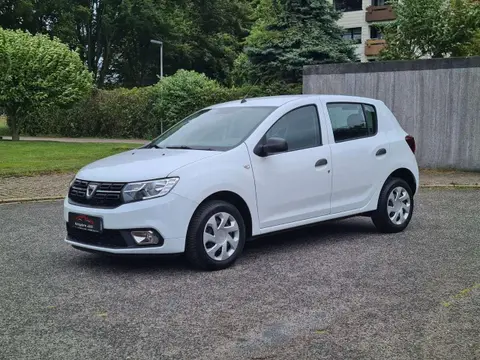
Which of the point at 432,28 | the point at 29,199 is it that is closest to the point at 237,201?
the point at 29,199

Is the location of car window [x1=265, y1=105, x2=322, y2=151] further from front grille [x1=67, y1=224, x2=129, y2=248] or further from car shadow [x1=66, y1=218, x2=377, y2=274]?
front grille [x1=67, y1=224, x2=129, y2=248]

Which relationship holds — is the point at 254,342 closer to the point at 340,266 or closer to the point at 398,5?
the point at 340,266

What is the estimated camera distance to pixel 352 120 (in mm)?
7559

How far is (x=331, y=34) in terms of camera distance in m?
23.9

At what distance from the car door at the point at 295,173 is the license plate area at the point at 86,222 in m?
1.59

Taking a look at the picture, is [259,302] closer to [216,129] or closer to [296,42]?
[216,129]

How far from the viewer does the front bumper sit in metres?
5.67

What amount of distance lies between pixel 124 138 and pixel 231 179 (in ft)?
86.9

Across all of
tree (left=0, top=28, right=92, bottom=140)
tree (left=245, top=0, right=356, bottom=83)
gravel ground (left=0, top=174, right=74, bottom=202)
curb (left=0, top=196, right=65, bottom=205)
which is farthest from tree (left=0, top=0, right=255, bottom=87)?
curb (left=0, top=196, right=65, bottom=205)

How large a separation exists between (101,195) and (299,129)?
232cm

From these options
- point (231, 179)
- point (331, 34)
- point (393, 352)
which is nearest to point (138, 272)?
point (231, 179)

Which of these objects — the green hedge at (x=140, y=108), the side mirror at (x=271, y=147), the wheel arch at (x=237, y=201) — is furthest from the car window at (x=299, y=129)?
the green hedge at (x=140, y=108)

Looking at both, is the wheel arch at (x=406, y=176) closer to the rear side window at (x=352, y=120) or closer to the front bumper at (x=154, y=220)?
the rear side window at (x=352, y=120)

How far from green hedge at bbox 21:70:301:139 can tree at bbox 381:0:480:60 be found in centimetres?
512
